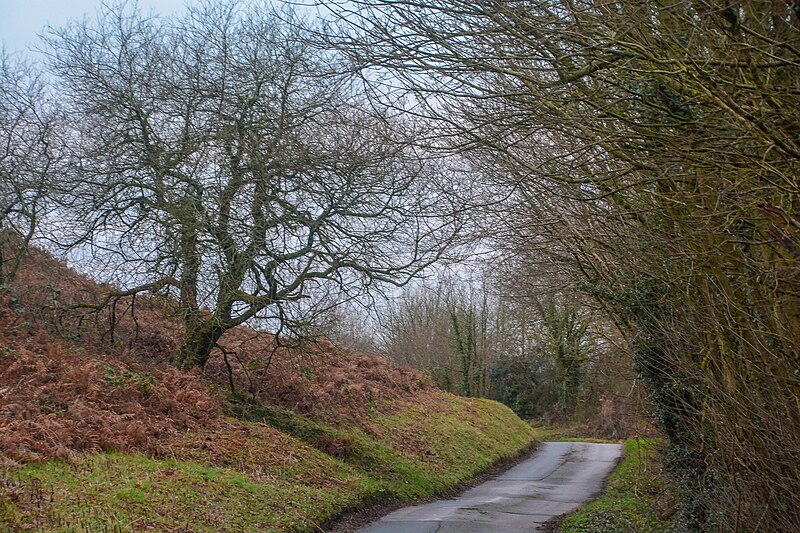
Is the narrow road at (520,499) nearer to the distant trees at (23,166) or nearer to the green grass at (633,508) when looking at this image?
the green grass at (633,508)

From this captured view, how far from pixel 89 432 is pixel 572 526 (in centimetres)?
834

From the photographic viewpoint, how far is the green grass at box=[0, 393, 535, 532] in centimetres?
871

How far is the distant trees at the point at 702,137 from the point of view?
5562mm

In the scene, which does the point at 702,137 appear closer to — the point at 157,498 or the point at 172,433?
the point at 157,498

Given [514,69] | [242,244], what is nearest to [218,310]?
[242,244]

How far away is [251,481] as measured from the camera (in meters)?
12.7

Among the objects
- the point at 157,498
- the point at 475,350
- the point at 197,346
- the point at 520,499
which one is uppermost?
the point at 475,350

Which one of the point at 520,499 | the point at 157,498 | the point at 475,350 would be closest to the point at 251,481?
the point at 157,498

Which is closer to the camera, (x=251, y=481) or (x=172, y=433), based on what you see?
(x=251, y=481)

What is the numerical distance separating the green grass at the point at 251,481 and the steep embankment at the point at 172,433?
35 millimetres

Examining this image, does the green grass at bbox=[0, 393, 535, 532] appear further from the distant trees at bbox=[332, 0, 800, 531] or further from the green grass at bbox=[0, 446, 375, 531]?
the distant trees at bbox=[332, 0, 800, 531]

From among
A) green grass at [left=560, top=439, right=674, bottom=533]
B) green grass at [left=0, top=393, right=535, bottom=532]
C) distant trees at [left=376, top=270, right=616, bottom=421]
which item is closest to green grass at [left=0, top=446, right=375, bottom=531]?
green grass at [left=0, top=393, right=535, bottom=532]

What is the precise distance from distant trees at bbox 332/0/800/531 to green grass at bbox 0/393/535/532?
5.86m

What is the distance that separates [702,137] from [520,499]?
1354cm
